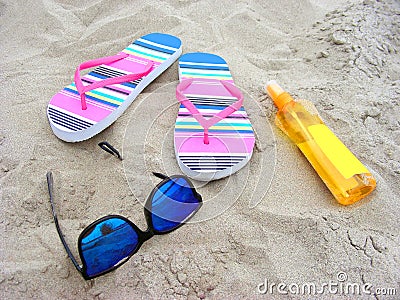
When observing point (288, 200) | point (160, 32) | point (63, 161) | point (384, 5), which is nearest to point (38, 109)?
point (63, 161)

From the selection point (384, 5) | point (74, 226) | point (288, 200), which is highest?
point (384, 5)

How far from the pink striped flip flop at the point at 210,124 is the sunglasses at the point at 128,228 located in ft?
0.49

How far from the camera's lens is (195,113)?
1.23 metres

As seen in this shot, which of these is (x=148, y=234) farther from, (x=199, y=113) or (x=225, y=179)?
(x=199, y=113)

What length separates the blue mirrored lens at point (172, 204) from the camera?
3.18 feet

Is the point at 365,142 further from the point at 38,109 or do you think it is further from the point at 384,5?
the point at 38,109

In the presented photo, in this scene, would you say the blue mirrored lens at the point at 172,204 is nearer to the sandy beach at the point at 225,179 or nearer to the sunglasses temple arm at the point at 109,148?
the sandy beach at the point at 225,179

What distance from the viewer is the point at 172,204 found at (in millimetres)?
1009

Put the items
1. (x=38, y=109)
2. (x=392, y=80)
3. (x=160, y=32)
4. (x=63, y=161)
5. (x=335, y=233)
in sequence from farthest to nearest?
(x=160, y=32) < (x=392, y=80) < (x=38, y=109) < (x=63, y=161) < (x=335, y=233)

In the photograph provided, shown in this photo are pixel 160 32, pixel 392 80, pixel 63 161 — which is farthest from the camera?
pixel 160 32

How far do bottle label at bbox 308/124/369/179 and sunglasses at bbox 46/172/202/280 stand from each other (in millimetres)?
397

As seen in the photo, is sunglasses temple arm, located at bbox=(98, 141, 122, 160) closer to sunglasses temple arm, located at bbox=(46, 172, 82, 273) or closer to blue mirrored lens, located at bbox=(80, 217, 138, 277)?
sunglasses temple arm, located at bbox=(46, 172, 82, 273)

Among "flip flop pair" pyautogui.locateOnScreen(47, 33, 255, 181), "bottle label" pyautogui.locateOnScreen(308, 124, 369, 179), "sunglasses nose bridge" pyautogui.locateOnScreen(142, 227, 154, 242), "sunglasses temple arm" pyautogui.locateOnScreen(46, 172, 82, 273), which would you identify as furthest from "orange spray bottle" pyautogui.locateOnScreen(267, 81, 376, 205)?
"sunglasses temple arm" pyautogui.locateOnScreen(46, 172, 82, 273)

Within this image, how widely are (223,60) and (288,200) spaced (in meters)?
0.66
